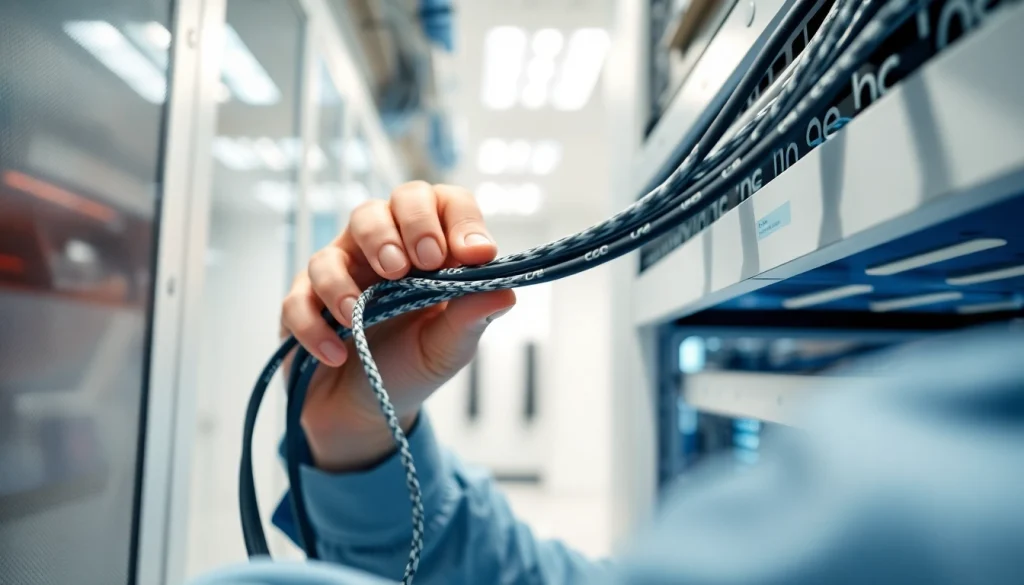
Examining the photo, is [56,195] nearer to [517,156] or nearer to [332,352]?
[332,352]

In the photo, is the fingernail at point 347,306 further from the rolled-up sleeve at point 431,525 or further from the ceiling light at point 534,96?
the ceiling light at point 534,96

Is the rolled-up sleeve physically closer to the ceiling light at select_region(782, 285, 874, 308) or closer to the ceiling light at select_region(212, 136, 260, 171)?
the ceiling light at select_region(782, 285, 874, 308)

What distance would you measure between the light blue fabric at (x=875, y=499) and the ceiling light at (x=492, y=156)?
11.5 feet

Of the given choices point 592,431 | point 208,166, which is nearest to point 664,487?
point 208,166

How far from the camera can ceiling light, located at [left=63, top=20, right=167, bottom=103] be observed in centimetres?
54

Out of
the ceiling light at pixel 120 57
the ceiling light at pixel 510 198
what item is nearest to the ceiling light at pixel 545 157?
the ceiling light at pixel 510 198

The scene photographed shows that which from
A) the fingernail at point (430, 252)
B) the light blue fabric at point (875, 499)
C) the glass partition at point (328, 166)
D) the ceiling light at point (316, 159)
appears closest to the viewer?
the light blue fabric at point (875, 499)

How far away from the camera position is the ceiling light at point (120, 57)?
54cm

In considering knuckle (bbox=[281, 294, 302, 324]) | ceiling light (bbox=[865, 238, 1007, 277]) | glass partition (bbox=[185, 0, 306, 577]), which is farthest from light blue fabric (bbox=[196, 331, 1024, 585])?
glass partition (bbox=[185, 0, 306, 577])

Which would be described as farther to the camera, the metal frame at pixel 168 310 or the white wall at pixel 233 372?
the white wall at pixel 233 372

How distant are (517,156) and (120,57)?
3308 mm

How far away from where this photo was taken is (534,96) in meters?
2.99

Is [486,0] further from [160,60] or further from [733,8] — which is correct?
[733,8]

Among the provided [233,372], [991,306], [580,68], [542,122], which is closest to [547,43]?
[580,68]
